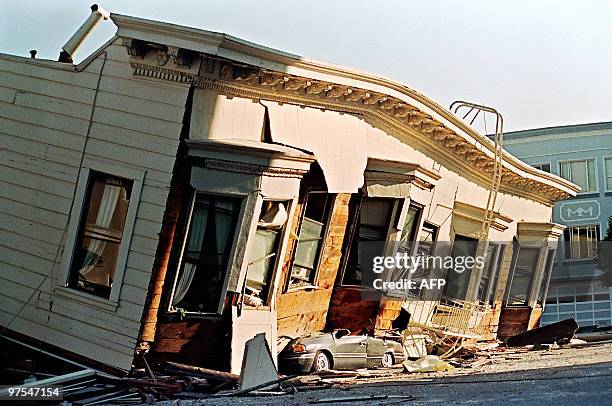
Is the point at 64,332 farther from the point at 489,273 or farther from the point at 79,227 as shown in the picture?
the point at 489,273

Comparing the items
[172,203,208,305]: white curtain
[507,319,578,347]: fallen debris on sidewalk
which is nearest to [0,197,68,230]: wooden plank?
[172,203,208,305]: white curtain

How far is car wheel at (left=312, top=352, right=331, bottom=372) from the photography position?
42.7ft

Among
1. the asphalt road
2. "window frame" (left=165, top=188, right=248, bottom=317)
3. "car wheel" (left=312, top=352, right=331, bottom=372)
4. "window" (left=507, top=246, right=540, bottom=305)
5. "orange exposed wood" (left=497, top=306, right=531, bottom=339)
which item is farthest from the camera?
"orange exposed wood" (left=497, top=306, right=531, bottom=339)

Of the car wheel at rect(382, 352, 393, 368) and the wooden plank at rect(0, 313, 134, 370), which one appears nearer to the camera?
the wooden plank at rect(0, 313, 134, 370)

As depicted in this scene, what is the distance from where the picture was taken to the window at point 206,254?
37.5ft

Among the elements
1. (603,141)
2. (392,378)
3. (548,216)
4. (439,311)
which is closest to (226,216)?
(392,378)

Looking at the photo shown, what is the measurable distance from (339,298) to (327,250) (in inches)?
50.2

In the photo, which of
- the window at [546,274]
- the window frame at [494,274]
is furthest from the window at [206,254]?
the window at [546,274]

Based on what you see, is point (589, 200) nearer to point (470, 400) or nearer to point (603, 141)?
point (603, 141)

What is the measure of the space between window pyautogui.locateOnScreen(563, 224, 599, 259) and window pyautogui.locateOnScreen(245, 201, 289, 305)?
79.9ft

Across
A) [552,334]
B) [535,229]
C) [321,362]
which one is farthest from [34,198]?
[535,229]

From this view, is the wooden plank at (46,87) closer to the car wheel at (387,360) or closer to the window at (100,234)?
the window at (100,234)

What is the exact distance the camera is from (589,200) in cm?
3434

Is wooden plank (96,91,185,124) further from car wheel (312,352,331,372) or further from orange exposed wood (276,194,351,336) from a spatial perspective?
car wheel (312,352,331,372)
